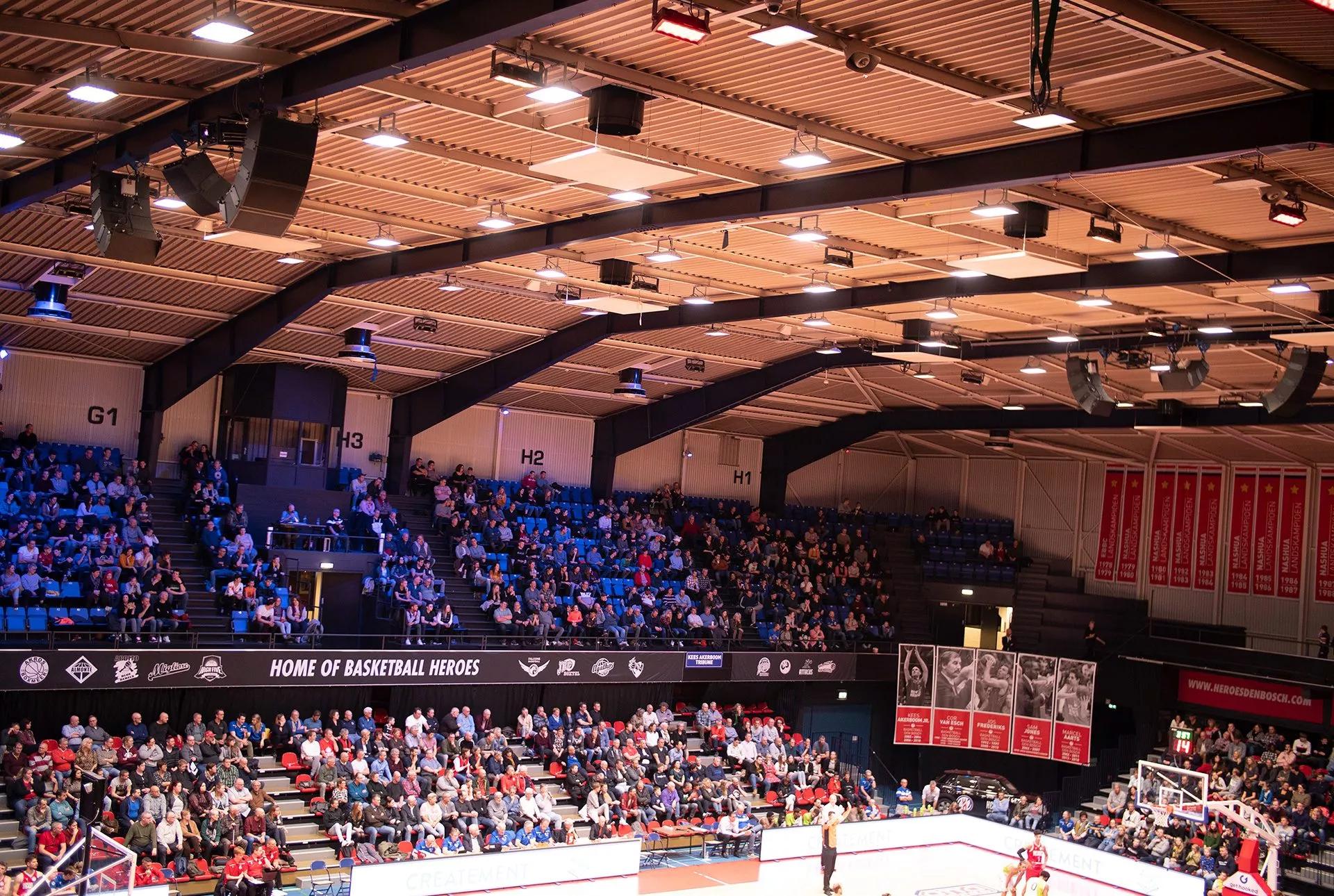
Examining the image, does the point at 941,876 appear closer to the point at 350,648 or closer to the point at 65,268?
the point at 350,648

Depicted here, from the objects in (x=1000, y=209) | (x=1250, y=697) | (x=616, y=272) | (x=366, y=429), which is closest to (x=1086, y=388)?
(x=616, y=272)

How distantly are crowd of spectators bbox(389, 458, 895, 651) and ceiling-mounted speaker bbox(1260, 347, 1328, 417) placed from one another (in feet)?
50.9

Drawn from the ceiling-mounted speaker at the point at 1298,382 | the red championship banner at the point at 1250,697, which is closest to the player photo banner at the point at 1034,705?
the red championship banner at the point at 1250,697

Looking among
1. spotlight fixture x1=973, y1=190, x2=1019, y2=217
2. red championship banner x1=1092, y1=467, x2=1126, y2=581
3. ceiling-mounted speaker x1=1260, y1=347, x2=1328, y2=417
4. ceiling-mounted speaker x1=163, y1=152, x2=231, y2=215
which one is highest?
spotlight fixture x1=973, y1=190, x2=1019, y2=217

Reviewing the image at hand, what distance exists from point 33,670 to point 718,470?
74.2 feet

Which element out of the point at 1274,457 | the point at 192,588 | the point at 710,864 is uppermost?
the point at 1274,457

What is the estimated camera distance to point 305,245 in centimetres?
1702

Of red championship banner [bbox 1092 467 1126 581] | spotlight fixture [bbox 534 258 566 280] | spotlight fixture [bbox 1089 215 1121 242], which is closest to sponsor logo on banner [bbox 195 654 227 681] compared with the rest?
spotlight fixture [bbox 534 258 566 280]

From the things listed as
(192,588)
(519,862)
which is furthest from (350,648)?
(519,862)

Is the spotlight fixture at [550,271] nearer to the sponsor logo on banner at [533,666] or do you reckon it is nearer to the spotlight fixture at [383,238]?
the spotlight fixture at [383,238]

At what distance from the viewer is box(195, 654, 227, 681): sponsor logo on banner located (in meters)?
22.6

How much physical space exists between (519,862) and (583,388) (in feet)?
49.2

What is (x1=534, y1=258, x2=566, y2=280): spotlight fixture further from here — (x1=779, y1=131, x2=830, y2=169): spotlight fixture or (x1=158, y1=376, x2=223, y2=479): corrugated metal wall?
(x1=158, y1=376, x2=223, y2=479): corrugated metal wall

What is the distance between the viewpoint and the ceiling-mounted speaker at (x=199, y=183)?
1270 cm
